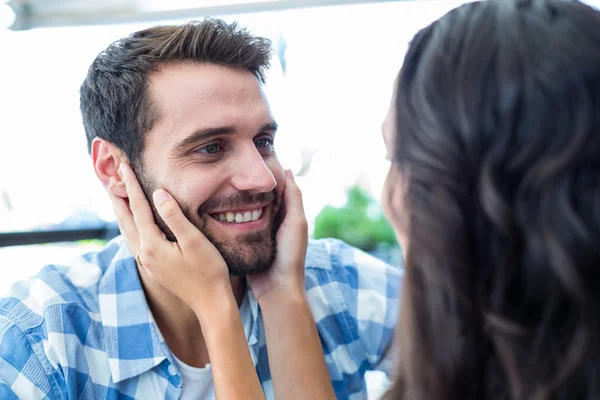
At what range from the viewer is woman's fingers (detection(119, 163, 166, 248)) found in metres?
1.33

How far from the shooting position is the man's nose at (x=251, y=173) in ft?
4.56

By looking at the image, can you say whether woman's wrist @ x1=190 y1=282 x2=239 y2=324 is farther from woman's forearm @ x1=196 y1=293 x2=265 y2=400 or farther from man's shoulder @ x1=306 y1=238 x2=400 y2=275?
man's shoulder @ x1=306 y1=238 x2=400 y2=275

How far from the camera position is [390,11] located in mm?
1838

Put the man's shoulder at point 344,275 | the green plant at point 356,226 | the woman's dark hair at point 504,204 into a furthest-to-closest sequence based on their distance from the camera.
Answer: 1. the green plant at point 356,226
2. the man's shoulder at point 344,275
3. the woman's dark hair at point 504,204

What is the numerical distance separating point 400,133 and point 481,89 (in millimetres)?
148

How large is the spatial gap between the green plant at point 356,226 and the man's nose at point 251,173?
209 cm

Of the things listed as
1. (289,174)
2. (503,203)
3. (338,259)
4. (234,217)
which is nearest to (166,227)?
(234,217)

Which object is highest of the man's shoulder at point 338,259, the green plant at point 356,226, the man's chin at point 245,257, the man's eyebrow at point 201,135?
the man's eyebrow at point 201,135

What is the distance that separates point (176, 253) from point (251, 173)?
0.27 metres

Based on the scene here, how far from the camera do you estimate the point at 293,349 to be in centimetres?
129

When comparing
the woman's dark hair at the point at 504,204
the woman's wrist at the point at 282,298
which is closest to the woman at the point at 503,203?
the woman's dark hair at the point at 504,204

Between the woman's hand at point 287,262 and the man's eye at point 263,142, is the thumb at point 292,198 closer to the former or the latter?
the woman's hand at point 287,262

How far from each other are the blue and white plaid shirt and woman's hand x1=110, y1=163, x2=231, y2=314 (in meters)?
0.16

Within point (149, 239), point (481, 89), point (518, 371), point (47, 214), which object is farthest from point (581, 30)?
point (47, 214)
